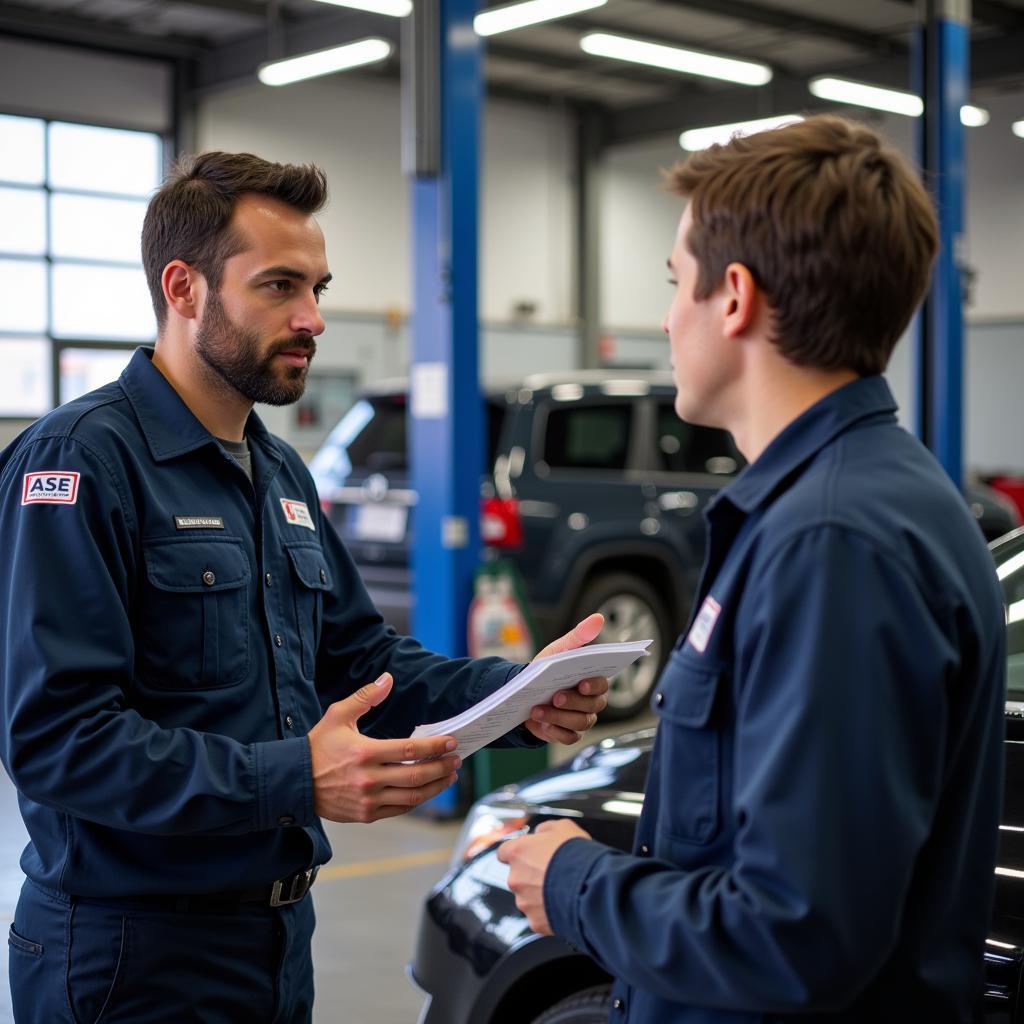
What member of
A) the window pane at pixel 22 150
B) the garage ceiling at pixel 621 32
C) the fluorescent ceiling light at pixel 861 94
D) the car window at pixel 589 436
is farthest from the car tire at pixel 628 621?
the window pane at pixel 22 150

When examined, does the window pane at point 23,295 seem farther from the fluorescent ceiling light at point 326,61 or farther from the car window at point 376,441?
the car window at point 376,441

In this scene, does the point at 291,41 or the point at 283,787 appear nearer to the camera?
the point at 283,787

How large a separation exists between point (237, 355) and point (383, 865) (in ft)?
11.7

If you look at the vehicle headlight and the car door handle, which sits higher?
the car door handle

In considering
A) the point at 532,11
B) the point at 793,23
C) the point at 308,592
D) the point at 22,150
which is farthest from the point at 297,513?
the point at 793,23

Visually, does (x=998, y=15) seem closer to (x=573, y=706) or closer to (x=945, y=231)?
(x=945, y=231)

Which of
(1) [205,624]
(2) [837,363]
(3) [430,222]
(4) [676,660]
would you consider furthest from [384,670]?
(3) [430,222]

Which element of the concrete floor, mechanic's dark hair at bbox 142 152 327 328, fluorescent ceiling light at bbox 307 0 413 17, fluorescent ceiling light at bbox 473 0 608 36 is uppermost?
fluorescent ceiling light at bbox 473 0 608 36

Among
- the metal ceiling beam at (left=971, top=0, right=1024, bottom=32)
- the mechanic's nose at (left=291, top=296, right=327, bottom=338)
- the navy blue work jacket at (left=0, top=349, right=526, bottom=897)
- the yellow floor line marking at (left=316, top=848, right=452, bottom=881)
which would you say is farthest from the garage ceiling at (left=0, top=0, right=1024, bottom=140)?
the navy blue work jacket at (left=0, top=349, right=526, bottom=897)

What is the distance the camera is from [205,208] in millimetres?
2090

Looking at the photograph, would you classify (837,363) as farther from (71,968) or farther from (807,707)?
(71,968)

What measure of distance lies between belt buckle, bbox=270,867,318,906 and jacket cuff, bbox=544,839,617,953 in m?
0.66

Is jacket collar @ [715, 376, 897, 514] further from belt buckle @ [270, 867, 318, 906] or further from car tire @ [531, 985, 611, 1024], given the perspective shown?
car tire @ [531, 985, 611, 1024]

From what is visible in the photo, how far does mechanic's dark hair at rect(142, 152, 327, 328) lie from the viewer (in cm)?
208
